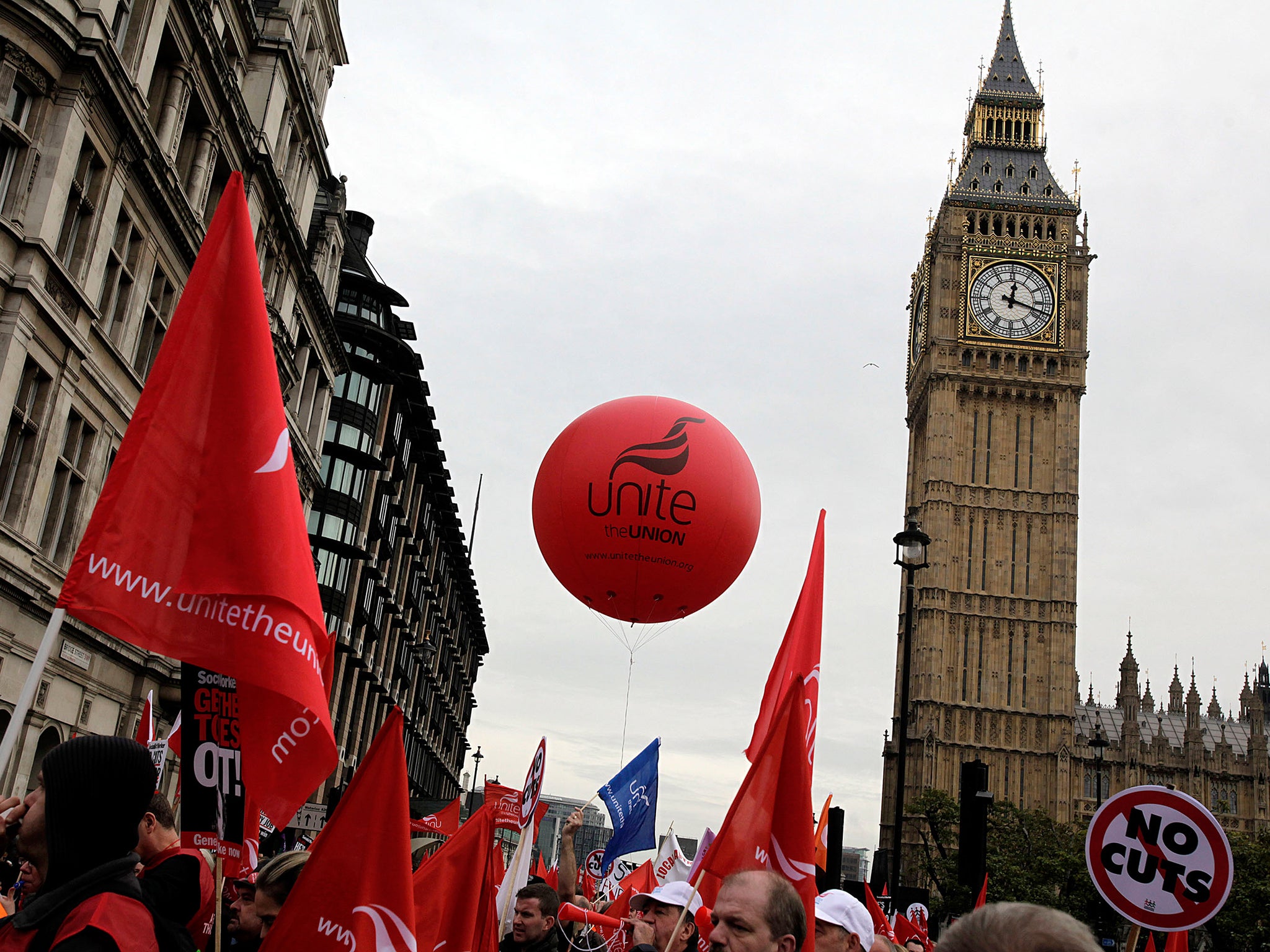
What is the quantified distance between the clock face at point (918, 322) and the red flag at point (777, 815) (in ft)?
303

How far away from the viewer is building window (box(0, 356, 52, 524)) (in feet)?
60.5

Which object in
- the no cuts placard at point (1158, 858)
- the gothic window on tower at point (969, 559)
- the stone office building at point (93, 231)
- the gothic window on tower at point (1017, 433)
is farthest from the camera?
the gothic window on tower at point (1017, 433)

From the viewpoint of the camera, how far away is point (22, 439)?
19078 mm

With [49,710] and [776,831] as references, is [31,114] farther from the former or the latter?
[776,831]

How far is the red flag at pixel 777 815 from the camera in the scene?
661cm

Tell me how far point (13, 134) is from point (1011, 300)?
3275 inches

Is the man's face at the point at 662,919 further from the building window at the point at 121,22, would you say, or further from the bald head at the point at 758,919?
the building window at the point at 121,22

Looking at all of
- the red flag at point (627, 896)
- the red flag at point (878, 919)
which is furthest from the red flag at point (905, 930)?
the red flag at point (627, 896)

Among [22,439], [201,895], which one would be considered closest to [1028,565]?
[22,439]

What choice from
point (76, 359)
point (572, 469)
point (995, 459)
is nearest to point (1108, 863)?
point (572, 469)

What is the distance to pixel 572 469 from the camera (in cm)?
1293

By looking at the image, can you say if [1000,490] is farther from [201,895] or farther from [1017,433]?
[201,895]

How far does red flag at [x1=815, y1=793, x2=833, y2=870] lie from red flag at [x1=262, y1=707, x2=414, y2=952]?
41.5ft

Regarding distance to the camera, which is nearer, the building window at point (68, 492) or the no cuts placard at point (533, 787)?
the no cuts placard at point (533, 787)
